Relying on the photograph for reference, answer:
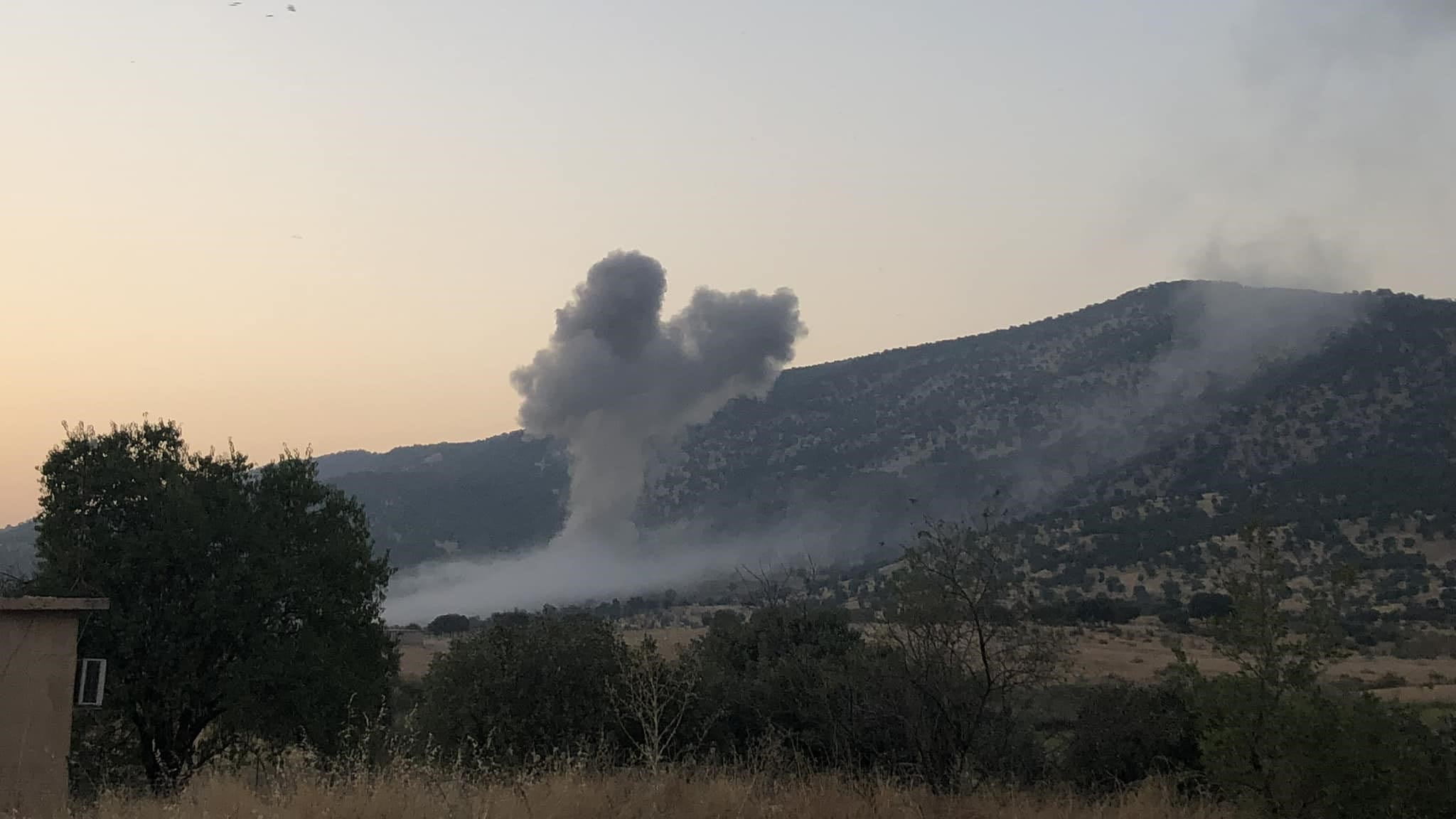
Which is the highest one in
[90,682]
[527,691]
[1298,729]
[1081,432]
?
[1081,432]

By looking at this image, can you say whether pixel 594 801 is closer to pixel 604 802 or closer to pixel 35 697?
pixel 604 802

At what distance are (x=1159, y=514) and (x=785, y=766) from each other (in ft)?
216

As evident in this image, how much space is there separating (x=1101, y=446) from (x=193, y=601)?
80592mm

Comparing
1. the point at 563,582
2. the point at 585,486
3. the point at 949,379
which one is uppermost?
the point at 949,379

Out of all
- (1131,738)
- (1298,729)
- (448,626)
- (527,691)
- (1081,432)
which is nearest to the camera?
(1298,729)

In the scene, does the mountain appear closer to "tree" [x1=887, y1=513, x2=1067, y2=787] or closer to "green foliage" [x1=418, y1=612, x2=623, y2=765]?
"green foliage" [x1=418, y1=612, x2=623, y2=765]

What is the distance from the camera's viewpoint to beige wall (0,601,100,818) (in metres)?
Result: 9.71

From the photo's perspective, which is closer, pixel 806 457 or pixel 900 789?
pixel 900 789

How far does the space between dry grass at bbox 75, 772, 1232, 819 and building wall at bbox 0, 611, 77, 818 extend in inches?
113

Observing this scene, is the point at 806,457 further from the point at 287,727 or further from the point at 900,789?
the point at 900,789

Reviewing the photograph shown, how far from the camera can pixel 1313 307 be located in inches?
3841

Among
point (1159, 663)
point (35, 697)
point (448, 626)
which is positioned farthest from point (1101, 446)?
point (35, 697)

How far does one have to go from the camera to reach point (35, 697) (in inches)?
A: 394

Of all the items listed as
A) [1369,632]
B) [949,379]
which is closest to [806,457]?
[949,379]
